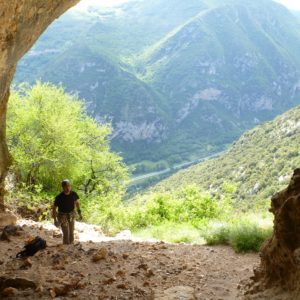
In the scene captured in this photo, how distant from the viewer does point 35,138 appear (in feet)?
74.3

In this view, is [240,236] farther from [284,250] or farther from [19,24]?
[19,24]

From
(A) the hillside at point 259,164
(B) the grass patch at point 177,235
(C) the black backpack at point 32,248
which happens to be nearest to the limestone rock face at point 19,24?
(C) the black backpack at point 32,248

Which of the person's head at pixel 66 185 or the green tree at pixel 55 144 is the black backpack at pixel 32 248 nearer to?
the person's head at pixel 66 185

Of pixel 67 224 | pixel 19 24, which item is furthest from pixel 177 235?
pixel 19 24

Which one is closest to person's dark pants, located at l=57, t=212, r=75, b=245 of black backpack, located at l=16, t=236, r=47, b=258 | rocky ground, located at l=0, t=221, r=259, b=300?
rocky ground, located at l=0, t=221, r=259, b=300

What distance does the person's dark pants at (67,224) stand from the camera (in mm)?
9672

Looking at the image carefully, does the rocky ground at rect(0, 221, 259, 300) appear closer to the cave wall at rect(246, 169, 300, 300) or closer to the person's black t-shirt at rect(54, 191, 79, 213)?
the cave wall at rect(246, 169, 300, 300)

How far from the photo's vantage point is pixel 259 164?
68625mm

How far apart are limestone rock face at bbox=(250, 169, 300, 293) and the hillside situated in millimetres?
39906

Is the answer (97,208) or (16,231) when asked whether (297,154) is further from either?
(16,231)

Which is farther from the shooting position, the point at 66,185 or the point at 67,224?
the point at 67,224

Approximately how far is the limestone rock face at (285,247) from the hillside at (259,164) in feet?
131

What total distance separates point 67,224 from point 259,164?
204 ft

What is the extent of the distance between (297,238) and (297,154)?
6014 cm
